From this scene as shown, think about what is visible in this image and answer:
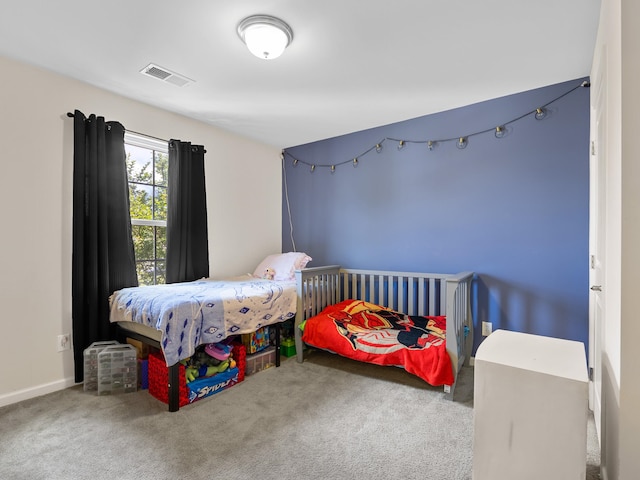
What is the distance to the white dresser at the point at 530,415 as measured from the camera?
1054 millimetres

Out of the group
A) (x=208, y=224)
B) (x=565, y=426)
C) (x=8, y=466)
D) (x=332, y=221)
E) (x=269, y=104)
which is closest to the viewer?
(x=565, y=426)

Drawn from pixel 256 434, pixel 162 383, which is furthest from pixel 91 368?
pixel 256 434

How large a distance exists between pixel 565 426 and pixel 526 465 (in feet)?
0.64

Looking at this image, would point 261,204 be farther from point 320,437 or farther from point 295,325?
point 320,437

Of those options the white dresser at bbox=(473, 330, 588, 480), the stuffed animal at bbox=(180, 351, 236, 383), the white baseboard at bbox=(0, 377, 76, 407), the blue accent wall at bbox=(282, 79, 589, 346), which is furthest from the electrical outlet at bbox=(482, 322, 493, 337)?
the white baseboard at bbox=(0, 377, 76, 407)

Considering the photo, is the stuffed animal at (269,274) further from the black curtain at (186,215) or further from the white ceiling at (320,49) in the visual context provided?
the white ceiling at (320,49)

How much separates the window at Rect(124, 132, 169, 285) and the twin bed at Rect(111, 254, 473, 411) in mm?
387

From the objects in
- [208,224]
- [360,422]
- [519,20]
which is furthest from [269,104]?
[360,422]

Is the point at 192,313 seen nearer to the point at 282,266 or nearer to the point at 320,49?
the point at 282,266

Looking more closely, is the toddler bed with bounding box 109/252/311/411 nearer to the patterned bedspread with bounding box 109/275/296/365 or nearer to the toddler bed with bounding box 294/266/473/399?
the patterned bedspread with bounding box 109/275/296/365

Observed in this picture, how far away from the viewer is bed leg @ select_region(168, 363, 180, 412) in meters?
1.93

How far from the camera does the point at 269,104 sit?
2.68 m

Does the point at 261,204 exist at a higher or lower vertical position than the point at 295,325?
higher

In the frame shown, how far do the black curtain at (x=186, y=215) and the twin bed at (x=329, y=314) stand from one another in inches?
9.0
